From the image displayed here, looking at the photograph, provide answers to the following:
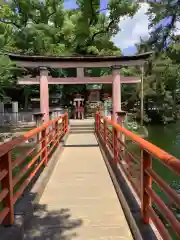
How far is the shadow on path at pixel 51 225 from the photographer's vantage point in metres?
3.71

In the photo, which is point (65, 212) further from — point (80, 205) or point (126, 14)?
point (126, 14)

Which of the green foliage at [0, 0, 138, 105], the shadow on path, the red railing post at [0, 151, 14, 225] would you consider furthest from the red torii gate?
the red railing post at [0, 151, 14, 225]

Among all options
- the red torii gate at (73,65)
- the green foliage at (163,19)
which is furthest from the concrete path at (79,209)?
the red torii gate at (73,65)

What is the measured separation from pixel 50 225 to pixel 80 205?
89 cm

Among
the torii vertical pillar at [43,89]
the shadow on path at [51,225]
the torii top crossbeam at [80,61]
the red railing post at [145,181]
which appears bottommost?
the shadow on path at [51,225]

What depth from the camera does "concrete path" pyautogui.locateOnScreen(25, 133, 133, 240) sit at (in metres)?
3.79

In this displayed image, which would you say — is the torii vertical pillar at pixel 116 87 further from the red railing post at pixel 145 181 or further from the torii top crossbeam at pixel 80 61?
the red railing post at pixel 145 181

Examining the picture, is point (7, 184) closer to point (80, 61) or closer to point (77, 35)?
point (80, 61)

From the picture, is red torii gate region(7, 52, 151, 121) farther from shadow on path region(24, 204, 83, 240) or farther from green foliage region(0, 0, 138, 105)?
shadow on path region(24, 204, 83, 240)

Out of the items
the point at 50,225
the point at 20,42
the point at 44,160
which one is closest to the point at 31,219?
the point at 50,225

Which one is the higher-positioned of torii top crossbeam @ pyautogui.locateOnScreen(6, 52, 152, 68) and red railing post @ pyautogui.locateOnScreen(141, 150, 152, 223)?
torii top crossbeam @ pyautogui.locateOnScreen(6, 52, 152, 68)

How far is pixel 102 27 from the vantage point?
109 ft

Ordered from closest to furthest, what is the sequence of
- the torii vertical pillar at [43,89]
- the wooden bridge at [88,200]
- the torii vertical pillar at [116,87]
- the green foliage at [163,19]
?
the wooden bridge at [88,200], the green foliage at [163,19], the torii vertical pillar at [43,89], the torii vertical pillar at [116,87]

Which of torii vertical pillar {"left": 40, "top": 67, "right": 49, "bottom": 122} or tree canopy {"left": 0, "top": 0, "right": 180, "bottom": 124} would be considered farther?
tree canopy {"left": 0, "top": 0, "right": 180, "bottom": 124}
